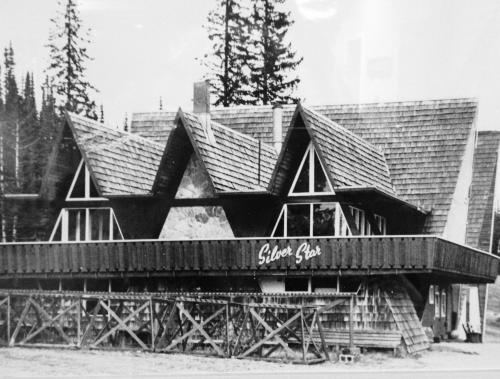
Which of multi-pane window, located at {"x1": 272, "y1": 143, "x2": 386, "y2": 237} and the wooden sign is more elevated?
multi-pane window, located at {"x1": 272, "y1": 143, "x2": 386, "y2": 237}

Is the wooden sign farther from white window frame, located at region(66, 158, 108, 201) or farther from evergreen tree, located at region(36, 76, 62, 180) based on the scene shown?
evergreen tree, located at region(36, 76, 62, 180)

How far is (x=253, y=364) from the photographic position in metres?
26.4

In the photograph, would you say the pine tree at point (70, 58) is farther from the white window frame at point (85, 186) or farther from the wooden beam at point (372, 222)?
the wooden beam at point (372, 222)

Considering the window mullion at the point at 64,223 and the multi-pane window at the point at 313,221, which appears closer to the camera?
the multi-pane window at the point at 313,221

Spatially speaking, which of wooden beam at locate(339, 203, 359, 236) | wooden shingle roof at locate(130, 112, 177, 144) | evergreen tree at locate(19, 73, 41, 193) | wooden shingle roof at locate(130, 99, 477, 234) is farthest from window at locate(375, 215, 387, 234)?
wooden shingle roof at locate(130, 112, 177, 144)

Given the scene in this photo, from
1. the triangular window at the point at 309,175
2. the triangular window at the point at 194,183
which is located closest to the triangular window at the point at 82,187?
the triangular window at the point at 194,183

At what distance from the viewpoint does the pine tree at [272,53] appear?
2700cm

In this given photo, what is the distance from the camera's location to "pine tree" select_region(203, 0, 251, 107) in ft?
90.0

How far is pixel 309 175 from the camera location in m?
32.4

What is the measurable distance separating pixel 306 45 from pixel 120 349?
29.1 feet

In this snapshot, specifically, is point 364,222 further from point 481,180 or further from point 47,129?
point 47,129

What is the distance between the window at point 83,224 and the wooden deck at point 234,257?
1.16 m

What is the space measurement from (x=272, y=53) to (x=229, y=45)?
140 cm

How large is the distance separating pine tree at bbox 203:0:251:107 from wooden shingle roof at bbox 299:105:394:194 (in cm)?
244
